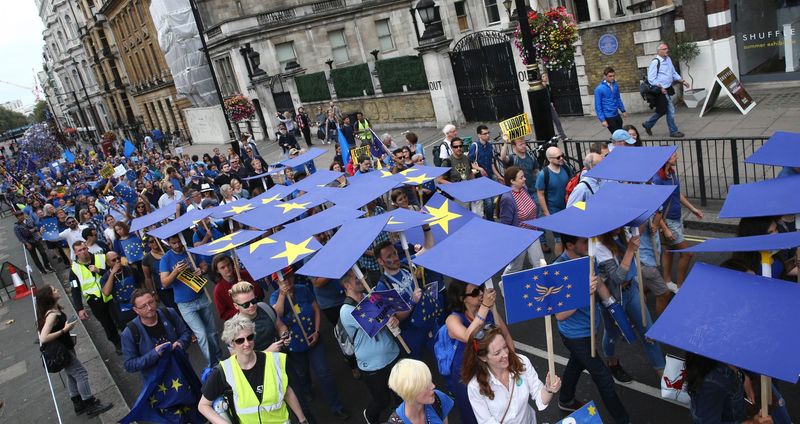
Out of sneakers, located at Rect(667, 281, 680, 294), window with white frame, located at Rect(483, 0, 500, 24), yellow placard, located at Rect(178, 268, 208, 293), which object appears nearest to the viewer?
sneakers, located at Rect(667, 281, 680, 294)

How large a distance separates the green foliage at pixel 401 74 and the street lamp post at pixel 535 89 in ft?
39.1

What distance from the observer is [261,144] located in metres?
32.5

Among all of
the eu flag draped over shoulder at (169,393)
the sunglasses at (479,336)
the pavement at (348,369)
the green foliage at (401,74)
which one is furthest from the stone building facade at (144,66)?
the sunglasses at (479,336)

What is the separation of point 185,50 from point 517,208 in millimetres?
36888

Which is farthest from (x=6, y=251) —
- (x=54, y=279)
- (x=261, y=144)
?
(x=261, y=144)

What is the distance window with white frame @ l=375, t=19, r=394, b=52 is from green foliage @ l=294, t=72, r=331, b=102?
22.2ft

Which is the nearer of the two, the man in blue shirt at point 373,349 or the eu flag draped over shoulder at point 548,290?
the eu flag draped over shoulder at point 548,290

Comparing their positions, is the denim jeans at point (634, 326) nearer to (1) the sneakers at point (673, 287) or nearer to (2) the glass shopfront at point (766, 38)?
(1) the sneakers at point (673, 287)

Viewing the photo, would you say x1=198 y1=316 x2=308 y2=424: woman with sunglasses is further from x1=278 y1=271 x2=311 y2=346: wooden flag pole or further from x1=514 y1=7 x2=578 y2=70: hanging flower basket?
x1=514 y1=7 x2=578 y2=70: hanging flower basket

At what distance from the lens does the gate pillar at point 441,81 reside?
779 inches

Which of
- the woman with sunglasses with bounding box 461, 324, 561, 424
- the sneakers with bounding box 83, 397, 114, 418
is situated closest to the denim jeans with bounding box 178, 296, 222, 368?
the sneakers with bounding box 83, 397, 114, 418

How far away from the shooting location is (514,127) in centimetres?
955

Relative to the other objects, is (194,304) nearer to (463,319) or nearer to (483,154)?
(463,319)

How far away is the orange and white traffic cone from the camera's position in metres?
13.7
